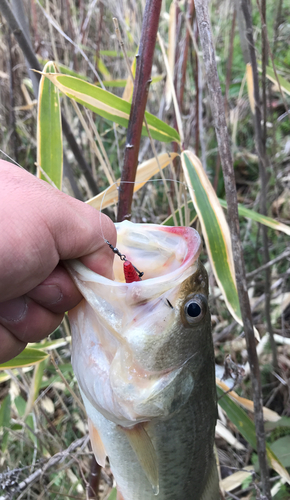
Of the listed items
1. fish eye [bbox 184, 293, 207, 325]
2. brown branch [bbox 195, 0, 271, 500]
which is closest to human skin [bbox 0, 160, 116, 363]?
fish eye [bbox 184, 293, 207, 325]

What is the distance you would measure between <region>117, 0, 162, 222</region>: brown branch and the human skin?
28cm

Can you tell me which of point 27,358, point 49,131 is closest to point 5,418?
point 27,358

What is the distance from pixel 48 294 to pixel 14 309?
90 mm

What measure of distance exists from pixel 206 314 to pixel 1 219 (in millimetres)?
516

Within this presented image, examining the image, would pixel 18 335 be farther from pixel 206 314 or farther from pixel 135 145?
pixel 135 145

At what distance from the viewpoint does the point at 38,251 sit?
78 cm

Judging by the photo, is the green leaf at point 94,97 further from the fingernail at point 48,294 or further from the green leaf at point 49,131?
the fingernail at point 48,294

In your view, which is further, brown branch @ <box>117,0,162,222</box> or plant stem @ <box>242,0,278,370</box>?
plant stem @ <box>242,0,278,370</box>

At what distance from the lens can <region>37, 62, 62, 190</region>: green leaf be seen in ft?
4.30

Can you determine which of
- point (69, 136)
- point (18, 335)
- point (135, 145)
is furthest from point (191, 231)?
point (69, 136)

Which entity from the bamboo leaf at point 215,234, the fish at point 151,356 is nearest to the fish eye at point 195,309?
the fish at point 151,356

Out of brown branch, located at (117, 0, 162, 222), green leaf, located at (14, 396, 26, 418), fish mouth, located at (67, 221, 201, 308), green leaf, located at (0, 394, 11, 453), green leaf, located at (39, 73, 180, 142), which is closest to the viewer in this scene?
fish mouth, located at (67, 221, 201, 308)

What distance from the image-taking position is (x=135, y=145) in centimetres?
113

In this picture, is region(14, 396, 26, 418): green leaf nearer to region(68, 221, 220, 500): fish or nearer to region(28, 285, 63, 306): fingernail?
region(68, 221, 220, 500): fish
